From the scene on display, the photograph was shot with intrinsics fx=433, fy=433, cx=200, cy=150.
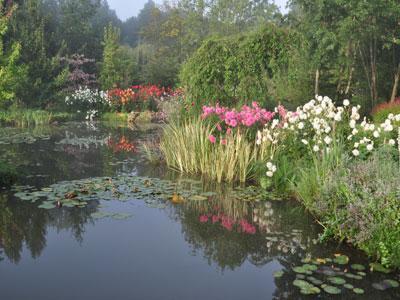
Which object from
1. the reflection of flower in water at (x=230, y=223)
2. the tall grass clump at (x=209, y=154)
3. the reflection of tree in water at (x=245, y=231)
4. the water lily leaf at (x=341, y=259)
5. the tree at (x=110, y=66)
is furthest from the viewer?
the tree at (x=110, y=66)

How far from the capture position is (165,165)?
10133mm

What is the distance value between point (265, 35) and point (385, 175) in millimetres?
6316

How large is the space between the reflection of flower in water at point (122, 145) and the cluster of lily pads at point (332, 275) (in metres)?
8.57

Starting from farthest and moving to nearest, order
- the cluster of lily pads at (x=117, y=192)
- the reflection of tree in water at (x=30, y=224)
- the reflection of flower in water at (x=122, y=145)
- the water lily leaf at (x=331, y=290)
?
1. the reflection of flower in water at (x=122, y=145)
2. the cluster of lily pads at (x=117, y=192)
3. the reflection of tree in water at (x=30, y=224)
4. the water lily leaf at (x=331, y=290)

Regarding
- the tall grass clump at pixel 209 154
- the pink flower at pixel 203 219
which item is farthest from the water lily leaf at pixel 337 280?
the tall grass clump at pixel 209 154

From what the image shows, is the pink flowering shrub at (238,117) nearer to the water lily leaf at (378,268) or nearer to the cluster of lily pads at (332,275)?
the cluster of lily pads at (332,275)

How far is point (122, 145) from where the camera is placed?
533 inches

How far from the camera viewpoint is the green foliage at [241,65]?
10.6 meters

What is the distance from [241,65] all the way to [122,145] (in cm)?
485

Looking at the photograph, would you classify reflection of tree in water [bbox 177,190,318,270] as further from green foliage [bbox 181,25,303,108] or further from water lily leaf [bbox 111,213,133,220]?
green foliage [bbox 181,25,303,108]

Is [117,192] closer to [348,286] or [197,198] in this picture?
[197,198]

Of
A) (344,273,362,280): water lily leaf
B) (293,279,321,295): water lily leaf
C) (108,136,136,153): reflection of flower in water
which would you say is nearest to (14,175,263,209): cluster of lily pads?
(344,273,362,280): water lily leaf

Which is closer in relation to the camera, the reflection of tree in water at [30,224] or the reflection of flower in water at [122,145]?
the reflection of tree in water at [30,224]

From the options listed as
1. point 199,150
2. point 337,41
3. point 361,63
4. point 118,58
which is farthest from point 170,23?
point 199,150
